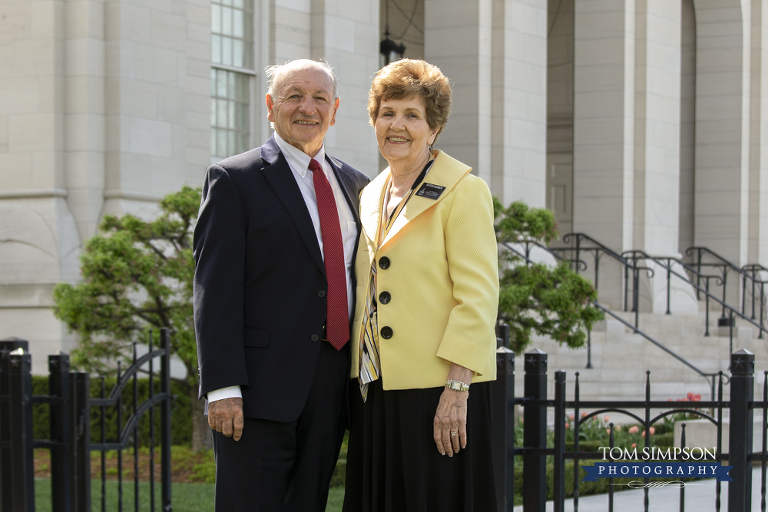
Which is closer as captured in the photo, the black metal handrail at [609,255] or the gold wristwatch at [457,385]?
the gold wristwatch at [457,385]

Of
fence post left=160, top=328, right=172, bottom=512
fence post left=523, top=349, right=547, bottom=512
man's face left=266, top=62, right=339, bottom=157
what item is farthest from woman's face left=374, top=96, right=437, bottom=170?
fence post left=160, top=328, right=172, bottom=512

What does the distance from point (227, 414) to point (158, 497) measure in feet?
16.6

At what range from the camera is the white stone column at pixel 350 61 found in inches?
550

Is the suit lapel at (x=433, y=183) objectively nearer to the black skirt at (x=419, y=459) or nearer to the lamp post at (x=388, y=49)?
the black skirt at (x=419, y=459)

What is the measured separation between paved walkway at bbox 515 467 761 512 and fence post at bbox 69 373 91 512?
3.88 m

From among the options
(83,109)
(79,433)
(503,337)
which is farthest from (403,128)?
(83,109)

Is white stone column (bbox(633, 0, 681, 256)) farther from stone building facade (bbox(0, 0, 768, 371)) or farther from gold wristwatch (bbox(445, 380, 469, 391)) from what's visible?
gold wristwatch (bbox(445, 380, 469, 391))

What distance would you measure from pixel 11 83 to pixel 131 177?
5.72 feet

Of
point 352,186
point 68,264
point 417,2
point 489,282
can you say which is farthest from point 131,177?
point 417,2

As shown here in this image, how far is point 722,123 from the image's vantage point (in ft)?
76.0

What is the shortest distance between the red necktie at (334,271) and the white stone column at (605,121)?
15147mm

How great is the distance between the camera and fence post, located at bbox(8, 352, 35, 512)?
17.4 ft
